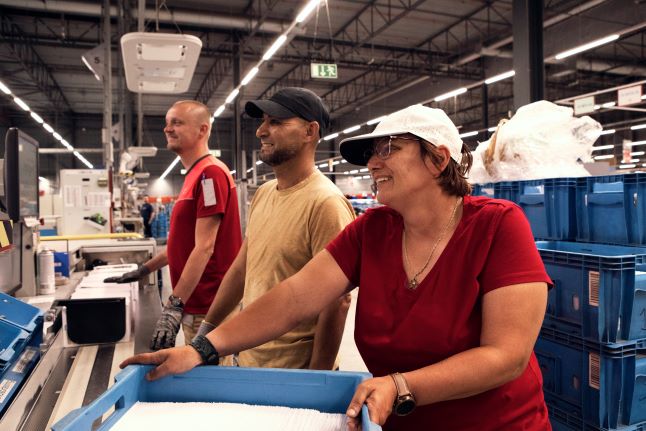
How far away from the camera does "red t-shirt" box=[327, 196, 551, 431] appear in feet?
3.77

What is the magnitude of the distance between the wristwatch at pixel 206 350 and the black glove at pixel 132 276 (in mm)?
2032

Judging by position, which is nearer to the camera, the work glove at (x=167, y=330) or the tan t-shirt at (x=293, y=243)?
the tan t-shirt at (x=293, y=243)

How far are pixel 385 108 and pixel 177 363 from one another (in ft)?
73.6

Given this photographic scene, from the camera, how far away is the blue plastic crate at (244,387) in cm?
104

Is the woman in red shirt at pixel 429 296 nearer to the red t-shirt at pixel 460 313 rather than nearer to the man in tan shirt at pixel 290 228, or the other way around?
the red t-shirt at pixel 460 313

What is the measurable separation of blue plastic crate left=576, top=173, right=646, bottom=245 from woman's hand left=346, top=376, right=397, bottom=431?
6.51ft

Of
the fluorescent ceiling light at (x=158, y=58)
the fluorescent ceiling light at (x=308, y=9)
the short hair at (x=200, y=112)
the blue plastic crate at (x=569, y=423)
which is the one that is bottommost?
the blue plastic crate at (x=569, y=423)

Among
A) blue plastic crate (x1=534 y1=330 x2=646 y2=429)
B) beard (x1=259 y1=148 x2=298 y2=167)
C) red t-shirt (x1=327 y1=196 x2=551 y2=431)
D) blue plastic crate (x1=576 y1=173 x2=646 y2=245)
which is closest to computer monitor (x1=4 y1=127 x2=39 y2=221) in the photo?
beard (x1=259 y1=148 x2=298 y2=167)

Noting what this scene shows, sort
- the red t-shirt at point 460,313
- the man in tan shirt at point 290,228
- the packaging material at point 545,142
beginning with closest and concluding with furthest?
the red t-shirt at point 460,313 < the man in tan shirt at point 290,228 < the packaging material at point 545,142

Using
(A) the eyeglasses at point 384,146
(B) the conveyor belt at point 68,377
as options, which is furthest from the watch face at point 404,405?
(B) the conveyor belt at point 68,377

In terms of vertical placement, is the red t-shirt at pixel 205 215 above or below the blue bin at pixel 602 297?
above

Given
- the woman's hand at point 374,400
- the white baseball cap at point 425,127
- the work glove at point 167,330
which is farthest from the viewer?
the work glove at point 167,330

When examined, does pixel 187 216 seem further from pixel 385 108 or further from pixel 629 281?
pixel 385 108

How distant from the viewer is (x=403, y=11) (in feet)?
41.5
